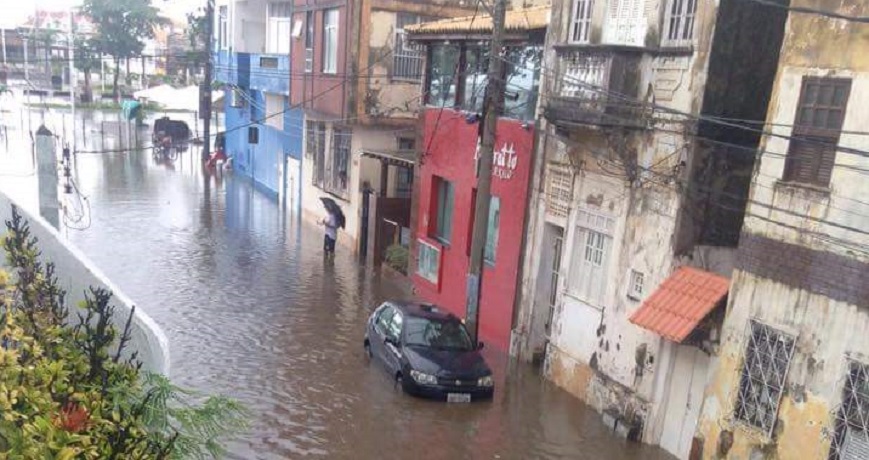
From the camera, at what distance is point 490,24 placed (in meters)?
16.3

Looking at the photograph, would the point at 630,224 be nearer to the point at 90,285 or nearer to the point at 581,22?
the point at 581,22

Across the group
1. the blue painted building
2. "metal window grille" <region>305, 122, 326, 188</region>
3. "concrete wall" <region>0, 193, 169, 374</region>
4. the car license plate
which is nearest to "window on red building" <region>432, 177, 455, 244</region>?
the car license plate

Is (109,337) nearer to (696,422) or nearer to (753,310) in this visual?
(753,310)

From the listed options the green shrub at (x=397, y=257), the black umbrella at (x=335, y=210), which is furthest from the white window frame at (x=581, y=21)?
the black umbrella at (x=335, y=210)

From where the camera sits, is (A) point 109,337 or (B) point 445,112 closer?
(A) point 109,337

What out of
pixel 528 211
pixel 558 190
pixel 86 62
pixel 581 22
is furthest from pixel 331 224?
pixel 86 62

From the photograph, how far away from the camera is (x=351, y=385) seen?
1334 cm

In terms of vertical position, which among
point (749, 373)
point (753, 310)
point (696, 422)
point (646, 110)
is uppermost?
point (646, 110)

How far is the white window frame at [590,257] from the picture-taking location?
42.1ft

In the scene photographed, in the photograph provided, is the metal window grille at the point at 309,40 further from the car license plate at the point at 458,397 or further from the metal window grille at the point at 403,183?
the car license plate at the point at 458,397

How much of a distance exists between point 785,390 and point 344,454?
19.4 feet

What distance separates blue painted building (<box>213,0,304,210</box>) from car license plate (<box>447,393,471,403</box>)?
1823cm

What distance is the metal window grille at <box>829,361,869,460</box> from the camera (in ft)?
26.5

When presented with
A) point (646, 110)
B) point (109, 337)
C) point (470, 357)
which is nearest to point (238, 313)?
point (470, 357)
